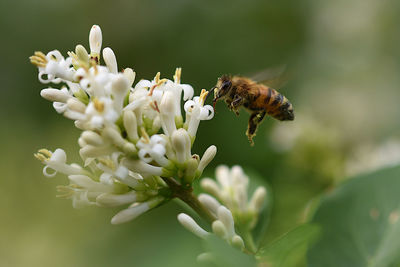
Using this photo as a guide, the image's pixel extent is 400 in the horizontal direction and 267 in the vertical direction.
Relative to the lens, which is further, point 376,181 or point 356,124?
point 356,124

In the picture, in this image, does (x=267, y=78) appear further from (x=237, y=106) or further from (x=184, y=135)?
(x=184, y=135)

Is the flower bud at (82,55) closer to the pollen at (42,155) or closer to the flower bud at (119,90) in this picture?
the flower bud at (119,90)

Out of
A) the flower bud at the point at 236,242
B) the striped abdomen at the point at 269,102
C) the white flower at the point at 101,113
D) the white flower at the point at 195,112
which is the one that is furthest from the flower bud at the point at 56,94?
the striped abdomen at the point at 269,102

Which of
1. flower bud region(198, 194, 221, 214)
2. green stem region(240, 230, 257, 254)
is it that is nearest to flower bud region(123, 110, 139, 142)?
flower bud region(198, 194, 221, 214)

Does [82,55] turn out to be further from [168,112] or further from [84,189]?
[84,189]

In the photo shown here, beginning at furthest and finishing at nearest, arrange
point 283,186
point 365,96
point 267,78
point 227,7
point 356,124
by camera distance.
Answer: point 227,7, point 365,96, point 356,124, point 283,186, point 267,78

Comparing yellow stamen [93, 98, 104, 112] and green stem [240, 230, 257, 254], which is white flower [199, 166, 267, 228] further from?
yellow stamen [93, 98, 104, 112]

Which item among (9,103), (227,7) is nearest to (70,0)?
(9,103)

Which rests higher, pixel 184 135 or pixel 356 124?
pixel 184 135
